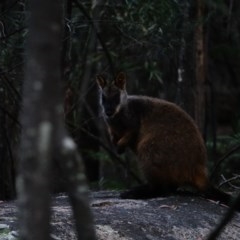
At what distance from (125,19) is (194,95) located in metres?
1.73

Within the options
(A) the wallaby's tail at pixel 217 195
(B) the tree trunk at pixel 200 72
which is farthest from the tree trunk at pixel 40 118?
(B) the tree trunk at pixel 200 72

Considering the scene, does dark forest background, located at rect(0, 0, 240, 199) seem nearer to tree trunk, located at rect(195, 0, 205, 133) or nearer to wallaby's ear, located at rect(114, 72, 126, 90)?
tree trunk, located at rect(195, 0, 205, 133)

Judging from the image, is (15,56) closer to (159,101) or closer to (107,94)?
(107,94)

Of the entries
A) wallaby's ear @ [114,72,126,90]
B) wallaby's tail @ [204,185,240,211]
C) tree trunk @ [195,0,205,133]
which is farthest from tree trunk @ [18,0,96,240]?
tree trunk @ [195,0,205,133]

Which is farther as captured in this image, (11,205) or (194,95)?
(194,95)

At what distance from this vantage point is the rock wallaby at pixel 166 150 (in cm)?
A: 719

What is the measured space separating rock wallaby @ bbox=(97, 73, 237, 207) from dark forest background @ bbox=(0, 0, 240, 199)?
1.00ft

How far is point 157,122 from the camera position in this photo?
→ 7.50 meters

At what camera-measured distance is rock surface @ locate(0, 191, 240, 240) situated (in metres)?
5.63

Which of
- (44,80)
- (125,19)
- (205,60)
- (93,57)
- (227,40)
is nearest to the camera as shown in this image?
(44,80)

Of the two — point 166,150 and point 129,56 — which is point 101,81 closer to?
point 166,150

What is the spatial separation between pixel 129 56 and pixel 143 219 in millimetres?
6036

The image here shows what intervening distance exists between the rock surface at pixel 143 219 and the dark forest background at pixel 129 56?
47 centimetres

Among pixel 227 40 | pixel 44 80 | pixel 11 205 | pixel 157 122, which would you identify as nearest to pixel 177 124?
pixel 157 122
